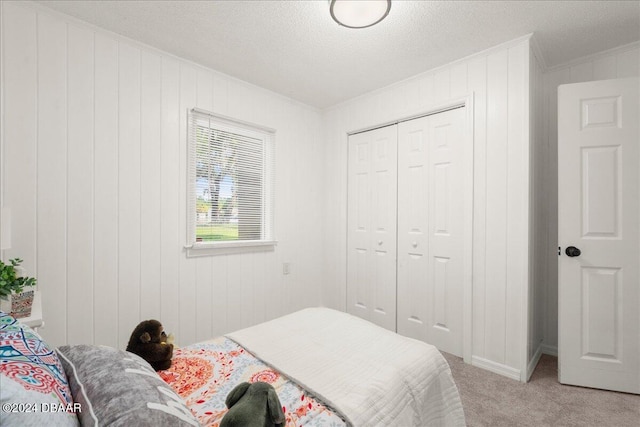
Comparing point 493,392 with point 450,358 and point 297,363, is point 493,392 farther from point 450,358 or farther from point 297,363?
point 297,363

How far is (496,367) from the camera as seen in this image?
2402 millimetres

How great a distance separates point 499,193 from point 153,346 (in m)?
2.61

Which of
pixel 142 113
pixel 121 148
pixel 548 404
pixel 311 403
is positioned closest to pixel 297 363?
pixel 311 403

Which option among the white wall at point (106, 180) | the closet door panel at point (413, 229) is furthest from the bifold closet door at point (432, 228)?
the white wall at point (106, 180)

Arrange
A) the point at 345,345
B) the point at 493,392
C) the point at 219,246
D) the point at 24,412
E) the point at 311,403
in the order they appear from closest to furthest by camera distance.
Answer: the point at 24,412
the point at 311,403
the point at 345,345
the point at 493,392
the point at 219,246

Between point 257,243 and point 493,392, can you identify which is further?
point 257,243

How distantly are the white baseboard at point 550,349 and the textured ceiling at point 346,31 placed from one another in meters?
2.62

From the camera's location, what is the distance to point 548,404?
199 centimetres

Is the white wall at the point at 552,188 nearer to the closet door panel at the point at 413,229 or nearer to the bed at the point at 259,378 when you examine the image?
the closet door panel at the point at 413,229

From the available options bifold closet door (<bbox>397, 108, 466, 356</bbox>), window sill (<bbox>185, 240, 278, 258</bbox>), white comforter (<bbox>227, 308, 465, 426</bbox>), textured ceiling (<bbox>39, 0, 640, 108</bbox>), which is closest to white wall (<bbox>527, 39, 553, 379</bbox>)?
textured ceiling (<bbox>39, 0, 640, 108</bbox>)

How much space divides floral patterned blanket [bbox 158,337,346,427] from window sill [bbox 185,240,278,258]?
3.94 feet

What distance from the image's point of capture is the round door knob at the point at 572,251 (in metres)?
2.21

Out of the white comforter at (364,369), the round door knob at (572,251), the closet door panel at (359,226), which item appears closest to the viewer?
the white comforter at (364,369)

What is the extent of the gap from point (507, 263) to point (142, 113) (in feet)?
10.5
